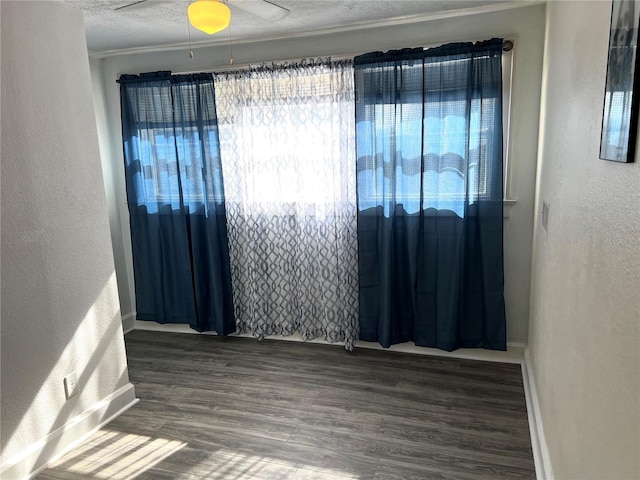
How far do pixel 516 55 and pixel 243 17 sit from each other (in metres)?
1.81

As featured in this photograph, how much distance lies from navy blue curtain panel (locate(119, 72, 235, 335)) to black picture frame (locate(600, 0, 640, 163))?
2941 millimetres

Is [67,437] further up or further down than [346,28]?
further down

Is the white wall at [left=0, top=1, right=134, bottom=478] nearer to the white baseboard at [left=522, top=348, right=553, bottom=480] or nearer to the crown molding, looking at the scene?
the crown molding

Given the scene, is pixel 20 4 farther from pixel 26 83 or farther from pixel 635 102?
pixel 635 102

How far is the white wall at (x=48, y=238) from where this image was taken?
2.12 m

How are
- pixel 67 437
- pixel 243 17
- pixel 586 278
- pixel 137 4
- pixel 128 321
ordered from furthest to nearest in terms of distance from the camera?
1. pixel 128 321
2. pixel 243 17
3. pixel 137 4
4. pixel 67 437
5. pixel 586 278

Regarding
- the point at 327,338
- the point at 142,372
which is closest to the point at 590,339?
the point at 327,338

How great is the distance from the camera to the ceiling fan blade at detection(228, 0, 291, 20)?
258 centimetres

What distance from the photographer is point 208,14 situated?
2008 mm

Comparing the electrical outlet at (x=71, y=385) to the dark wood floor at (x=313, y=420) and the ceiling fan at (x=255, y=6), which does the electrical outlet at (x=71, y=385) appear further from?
the ceiling fan at (x=255, y=6)

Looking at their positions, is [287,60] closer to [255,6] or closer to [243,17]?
[243,17]

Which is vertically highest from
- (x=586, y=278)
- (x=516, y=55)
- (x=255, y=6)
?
(x=255, y=6)

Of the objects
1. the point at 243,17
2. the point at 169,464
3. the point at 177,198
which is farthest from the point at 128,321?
the point at 243,17

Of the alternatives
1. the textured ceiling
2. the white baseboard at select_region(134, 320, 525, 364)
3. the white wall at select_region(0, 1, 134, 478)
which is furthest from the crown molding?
the white baseboard at select_region(134, 320, 525, 364)
